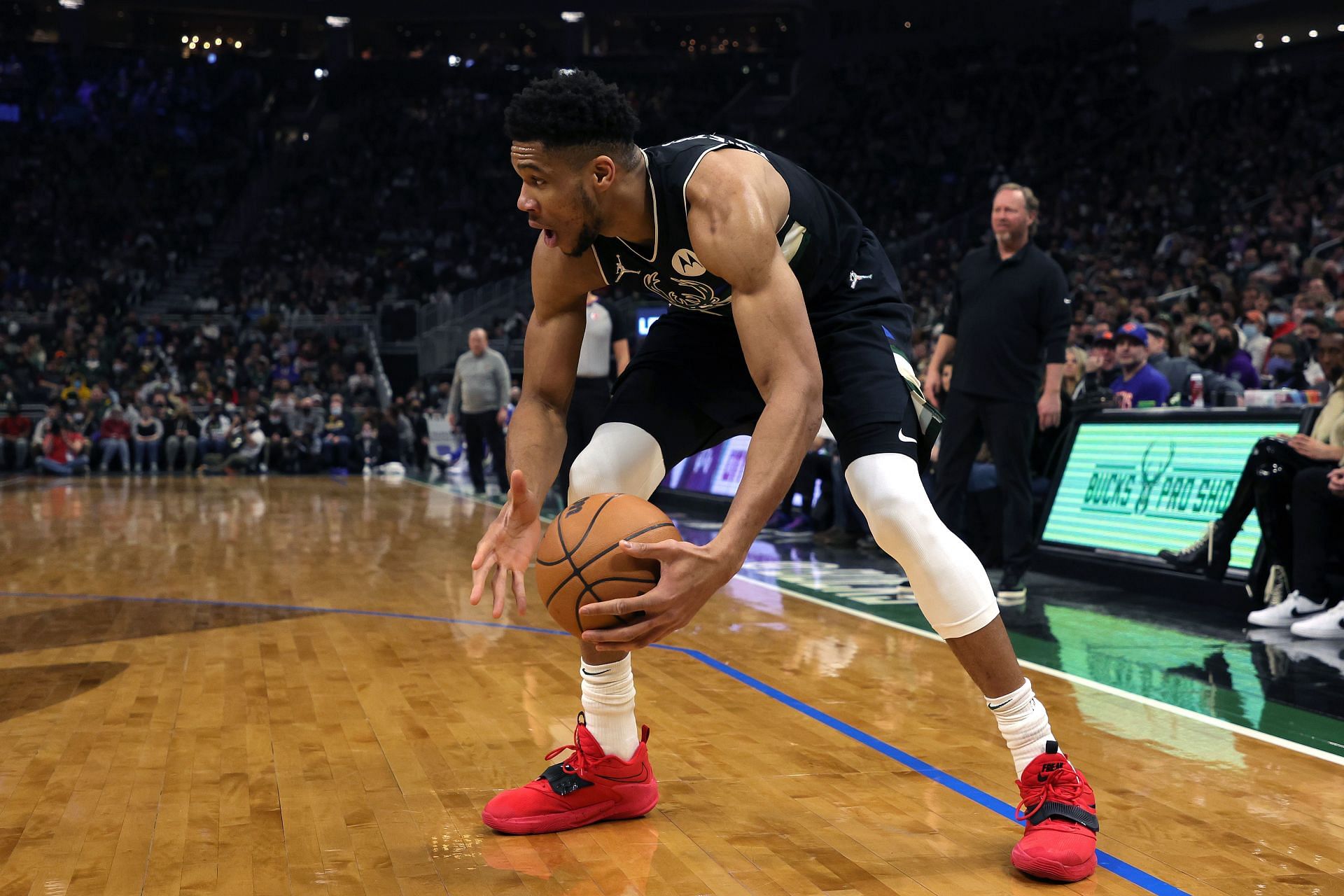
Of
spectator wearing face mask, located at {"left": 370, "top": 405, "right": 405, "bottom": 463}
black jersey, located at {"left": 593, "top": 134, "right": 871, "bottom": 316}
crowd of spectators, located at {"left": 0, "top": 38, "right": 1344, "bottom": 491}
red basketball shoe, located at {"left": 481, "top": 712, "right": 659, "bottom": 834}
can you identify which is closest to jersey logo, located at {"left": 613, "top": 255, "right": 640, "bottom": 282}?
black jersey, located at {"left": 593, "top": 134, "right": 871, "bottom": 316}

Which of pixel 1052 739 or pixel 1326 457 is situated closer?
pixel 1052 739

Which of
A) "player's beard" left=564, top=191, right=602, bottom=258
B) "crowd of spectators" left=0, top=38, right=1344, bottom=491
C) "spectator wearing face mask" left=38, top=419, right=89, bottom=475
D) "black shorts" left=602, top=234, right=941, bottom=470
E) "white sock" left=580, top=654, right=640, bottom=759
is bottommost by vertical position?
"spectator wearing face mask" left=38, top=419, right=89, bottom=475

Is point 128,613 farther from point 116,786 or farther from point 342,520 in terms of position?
point 342,520

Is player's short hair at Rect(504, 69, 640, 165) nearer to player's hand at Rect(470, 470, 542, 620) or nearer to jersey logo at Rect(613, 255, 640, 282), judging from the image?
jersey logo at Rect(613, 255, 640, 282)

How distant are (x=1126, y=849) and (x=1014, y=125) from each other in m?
24.6

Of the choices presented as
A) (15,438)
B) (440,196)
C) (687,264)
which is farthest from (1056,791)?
(440,196)

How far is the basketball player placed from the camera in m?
2.23

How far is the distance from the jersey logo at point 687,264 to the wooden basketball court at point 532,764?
46.8 inches

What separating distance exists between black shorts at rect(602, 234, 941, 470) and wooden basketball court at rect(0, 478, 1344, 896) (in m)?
0.83

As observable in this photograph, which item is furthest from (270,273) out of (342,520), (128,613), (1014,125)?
(128,613)

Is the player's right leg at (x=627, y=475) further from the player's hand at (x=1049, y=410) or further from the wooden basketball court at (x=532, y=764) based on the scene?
the player's hand at (x=1049, y=410)

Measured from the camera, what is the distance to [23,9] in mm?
30312

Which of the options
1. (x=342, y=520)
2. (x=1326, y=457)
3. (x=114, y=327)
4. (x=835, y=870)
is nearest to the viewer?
(x=835, y=870)

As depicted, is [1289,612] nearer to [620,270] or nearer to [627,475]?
[627,475]
